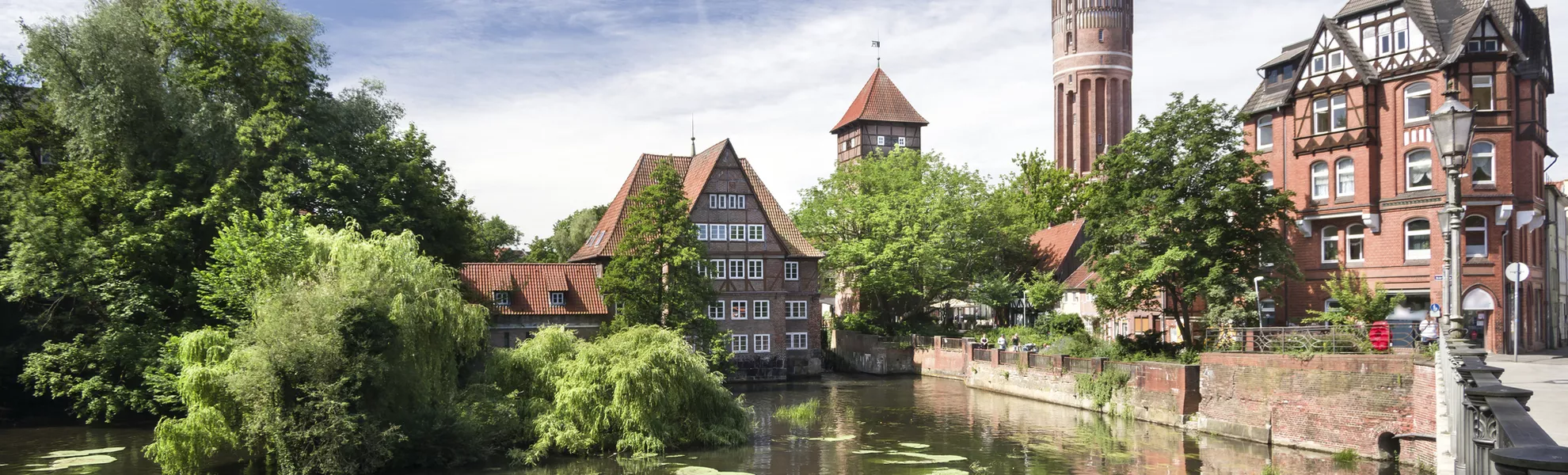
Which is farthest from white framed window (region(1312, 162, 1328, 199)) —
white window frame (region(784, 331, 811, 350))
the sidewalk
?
white window frame (region(784, 331, 811, 350))

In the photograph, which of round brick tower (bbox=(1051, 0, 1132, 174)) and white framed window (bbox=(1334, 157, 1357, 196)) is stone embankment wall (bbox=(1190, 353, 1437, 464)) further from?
round brick tower (bbox=(1051, 0, 1132, 174))

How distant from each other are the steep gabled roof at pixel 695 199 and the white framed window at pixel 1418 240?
23992 millimetres

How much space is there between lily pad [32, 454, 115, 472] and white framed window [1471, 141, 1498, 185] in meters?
36.7

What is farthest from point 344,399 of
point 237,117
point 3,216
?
point 3,216

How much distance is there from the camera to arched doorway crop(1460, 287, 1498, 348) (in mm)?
30328

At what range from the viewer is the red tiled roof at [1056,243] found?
181 ft

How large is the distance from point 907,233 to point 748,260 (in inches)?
395

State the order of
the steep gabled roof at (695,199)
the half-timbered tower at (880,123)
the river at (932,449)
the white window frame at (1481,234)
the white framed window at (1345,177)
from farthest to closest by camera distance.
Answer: the half-timbered tower at (880,123)
the steep gabled roof at (695,199)
the white framed window at (1345,177)
the white window frame at (1481,234)
the river at (932,449)

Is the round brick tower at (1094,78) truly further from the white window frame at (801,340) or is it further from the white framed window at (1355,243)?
the white framed window at (1355,243)

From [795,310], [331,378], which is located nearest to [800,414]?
[331,378]

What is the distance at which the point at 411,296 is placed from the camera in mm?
23500

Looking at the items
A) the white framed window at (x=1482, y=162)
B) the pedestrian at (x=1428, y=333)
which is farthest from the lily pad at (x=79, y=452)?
the white framed window at (x=1482, y=162)

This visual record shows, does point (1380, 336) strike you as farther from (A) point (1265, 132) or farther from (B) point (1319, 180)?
(A) point (1265, 132)

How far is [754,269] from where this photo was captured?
47188 mm
